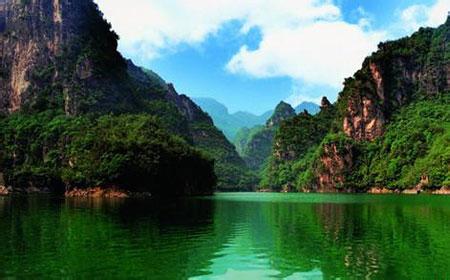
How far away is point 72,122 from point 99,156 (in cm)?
3858

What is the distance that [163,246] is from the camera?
3225 centimetres

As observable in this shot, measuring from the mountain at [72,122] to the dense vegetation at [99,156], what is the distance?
A: 0.24 meters

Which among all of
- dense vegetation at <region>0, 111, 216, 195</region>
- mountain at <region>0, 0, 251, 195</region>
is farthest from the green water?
mountain at <region>0, 0, 251, 195</region>

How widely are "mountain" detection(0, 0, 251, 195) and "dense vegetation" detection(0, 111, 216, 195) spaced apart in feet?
0.78

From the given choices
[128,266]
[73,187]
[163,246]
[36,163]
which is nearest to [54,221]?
[163,246]

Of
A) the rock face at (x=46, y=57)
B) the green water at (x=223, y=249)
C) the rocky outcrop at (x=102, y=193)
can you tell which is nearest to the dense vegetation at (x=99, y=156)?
the rocky outcrop at (x=102, y=193)

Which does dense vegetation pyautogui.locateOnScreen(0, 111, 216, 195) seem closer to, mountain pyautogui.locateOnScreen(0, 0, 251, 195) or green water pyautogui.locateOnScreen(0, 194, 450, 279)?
mountain pyautogui.locateOnScreen(0, 0, 251, 195)

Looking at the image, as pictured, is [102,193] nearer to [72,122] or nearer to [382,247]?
[72,122]

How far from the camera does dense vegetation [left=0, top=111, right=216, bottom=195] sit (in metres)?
125

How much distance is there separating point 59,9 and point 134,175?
91.6 metres

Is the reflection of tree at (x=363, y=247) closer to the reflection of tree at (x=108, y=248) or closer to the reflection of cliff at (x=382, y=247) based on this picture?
the reflection of cliff at (x=382, y=247)

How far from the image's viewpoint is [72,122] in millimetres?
161500

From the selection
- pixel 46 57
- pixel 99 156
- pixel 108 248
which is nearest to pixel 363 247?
pixel 108 248

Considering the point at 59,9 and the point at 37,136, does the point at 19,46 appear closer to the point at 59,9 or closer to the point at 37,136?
the point at 59,9
